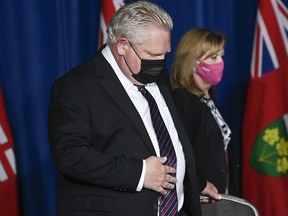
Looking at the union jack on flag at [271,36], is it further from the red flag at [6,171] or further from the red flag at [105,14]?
the red flag at [6,171]

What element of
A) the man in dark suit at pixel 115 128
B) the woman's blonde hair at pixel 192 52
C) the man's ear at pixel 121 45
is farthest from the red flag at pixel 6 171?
the man's ear at pixel 121 45

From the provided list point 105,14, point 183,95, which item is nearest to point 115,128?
point 183,95

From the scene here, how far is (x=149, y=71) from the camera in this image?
6.07ft

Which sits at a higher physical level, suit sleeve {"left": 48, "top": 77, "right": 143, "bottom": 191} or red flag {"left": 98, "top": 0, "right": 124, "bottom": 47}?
red flag {"left": 98, "top": 0, "right": 124, "bottom": 47}

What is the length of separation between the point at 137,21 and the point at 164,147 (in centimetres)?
38

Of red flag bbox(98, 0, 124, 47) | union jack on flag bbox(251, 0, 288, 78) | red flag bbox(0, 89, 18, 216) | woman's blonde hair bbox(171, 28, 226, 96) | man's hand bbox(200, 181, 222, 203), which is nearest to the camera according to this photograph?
man's hand bbox(200, 181, 222, 203)

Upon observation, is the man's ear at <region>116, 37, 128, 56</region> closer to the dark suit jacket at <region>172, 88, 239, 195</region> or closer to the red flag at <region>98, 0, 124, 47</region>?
the dark suit jacket at <region>172, 88, 239, 195</region>

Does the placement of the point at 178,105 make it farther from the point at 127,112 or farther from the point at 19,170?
the point at 19,170

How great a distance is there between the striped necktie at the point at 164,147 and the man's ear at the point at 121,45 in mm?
135

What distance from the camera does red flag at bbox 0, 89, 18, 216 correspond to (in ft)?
9.03

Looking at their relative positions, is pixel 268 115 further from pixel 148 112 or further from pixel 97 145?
pixel 97 145

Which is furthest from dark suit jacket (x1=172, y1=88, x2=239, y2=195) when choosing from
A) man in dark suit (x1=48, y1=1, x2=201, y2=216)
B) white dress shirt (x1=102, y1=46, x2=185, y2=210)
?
man in dark suit (x1=48, y1=1, x2=201, y2=216)

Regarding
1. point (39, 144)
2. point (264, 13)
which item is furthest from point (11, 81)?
point (264, 13)

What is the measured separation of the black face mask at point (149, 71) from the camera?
1.84 metres
